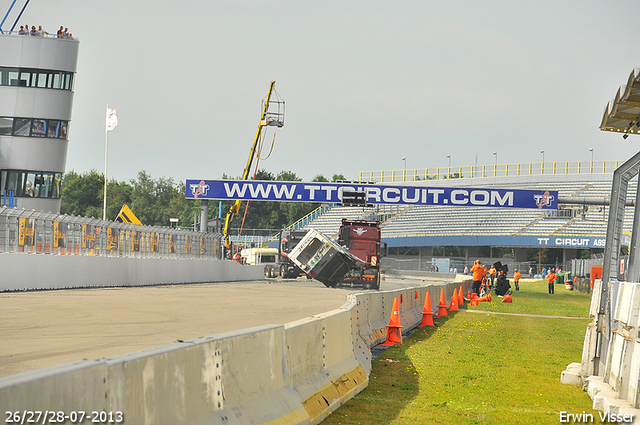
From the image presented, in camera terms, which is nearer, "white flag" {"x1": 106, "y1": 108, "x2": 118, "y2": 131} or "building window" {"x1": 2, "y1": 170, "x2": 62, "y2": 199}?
"building window" {"x1": 2, "y1": 170, "x2": 62, "y2": 199}

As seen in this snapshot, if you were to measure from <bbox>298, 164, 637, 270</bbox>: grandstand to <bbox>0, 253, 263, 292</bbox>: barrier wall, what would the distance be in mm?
42947

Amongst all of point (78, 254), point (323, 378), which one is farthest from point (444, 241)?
point (323, 378)

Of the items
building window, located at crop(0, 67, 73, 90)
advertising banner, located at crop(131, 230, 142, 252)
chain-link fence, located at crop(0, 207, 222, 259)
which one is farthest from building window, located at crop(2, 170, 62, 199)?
advertising banner, located at crop(131, 230, 142, 252)

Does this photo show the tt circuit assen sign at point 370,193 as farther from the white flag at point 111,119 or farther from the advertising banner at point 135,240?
the advertising banner at point 135,240

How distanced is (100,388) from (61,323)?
1091cm

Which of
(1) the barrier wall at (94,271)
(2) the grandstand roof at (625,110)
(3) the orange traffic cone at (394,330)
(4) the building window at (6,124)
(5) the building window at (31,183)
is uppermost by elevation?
(4) the building window at (6,124)

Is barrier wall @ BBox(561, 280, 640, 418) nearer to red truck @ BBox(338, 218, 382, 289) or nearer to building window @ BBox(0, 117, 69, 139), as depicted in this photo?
red truck @ BBox(338, 218, 382, 289)

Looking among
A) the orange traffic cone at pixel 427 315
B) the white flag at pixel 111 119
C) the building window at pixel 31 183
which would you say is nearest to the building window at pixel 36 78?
the white flag at pixel 111 119

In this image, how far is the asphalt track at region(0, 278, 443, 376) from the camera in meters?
10.5

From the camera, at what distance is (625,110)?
10305mm

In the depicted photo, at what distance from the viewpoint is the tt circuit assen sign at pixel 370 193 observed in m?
47.2

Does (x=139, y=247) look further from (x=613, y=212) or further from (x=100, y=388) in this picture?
(x=100, y=388)

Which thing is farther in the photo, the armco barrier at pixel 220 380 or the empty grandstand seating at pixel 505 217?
the empty grandstand seating at pixel 505 217

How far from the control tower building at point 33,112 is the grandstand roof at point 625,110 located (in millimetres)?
40364
